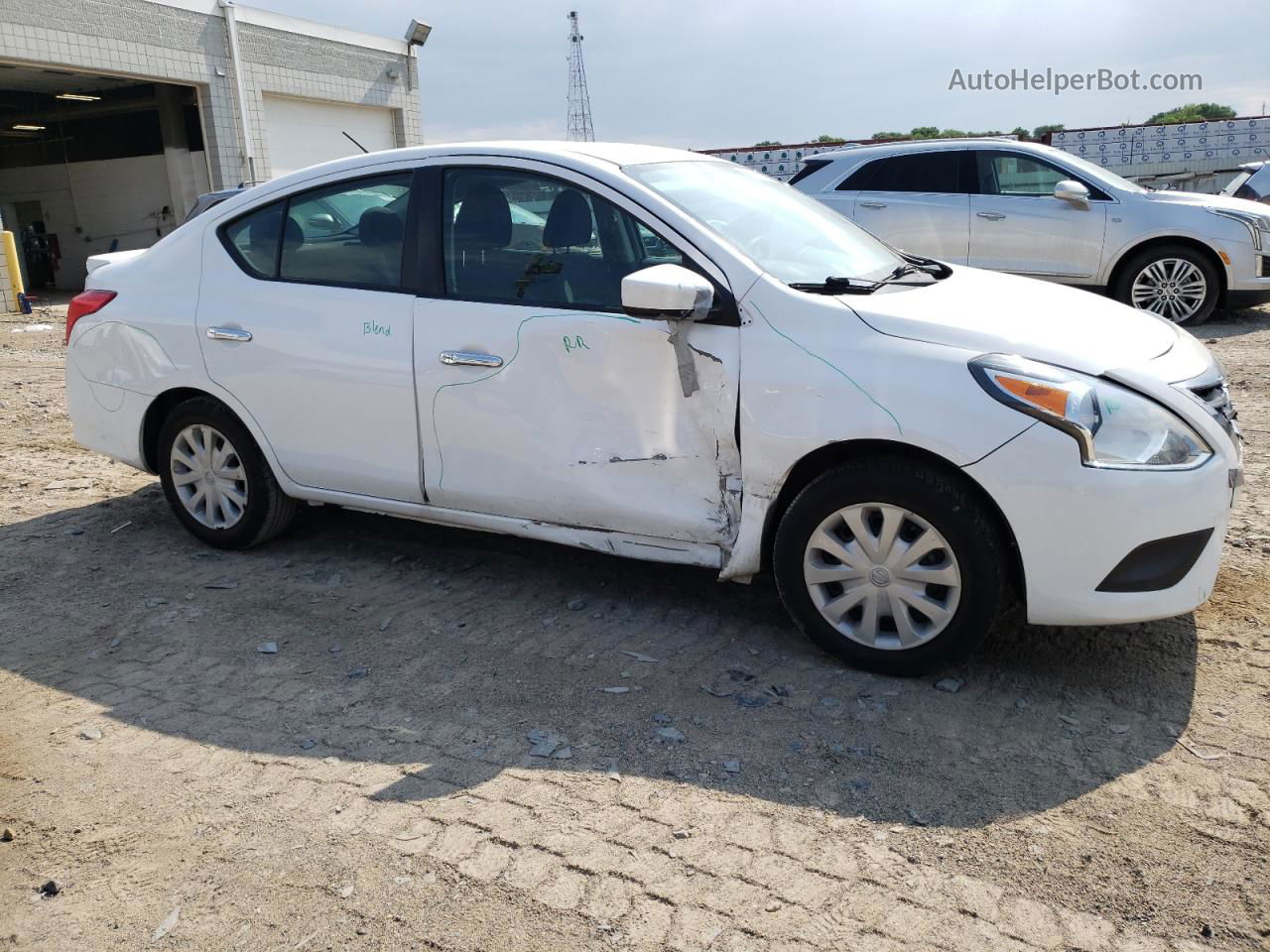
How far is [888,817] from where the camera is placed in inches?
116

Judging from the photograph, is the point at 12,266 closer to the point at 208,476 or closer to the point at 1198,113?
the point at 208,476

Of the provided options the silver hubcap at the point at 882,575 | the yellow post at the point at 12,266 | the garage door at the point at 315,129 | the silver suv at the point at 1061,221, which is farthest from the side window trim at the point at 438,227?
the garage door at the point at 315,129

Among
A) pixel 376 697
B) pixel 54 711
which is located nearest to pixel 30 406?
pixel 54 711

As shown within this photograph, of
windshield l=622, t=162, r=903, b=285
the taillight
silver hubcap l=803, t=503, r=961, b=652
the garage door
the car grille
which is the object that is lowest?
silver hubcap l=803, t=503, r=961, b=652

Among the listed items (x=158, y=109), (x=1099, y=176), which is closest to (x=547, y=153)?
(x=1099, y=176)

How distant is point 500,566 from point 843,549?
1.82m

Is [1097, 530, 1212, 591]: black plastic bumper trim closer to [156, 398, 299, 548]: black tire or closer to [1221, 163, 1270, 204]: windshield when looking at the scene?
[156, 398, 299, 548]: black tire

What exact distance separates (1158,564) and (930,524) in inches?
26.9

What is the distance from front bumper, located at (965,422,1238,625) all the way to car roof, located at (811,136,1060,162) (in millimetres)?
7640

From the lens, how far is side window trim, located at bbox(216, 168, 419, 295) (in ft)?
14.3

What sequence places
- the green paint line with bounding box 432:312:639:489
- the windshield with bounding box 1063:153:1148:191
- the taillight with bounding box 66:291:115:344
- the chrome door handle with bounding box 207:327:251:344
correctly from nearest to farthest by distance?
the green paint line with bounding box 432:312:639:489
the chrome door handle with bounding box 207:327:251:344
the taillight with bounding box 66:291:115:344
the windshield with bounding box 1063:153:1148:191

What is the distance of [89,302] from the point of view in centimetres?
519

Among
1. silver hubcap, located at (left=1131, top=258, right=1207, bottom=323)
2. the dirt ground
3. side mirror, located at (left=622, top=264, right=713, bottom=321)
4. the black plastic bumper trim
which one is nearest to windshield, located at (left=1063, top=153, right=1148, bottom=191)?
silver hubcap, located at (left=1131, top=258, right=1207, bottom=323)

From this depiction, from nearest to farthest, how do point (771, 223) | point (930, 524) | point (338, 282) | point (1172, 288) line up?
point (930, 524) < point (771, 223) < point (338, 282) < point (1172, 288)
